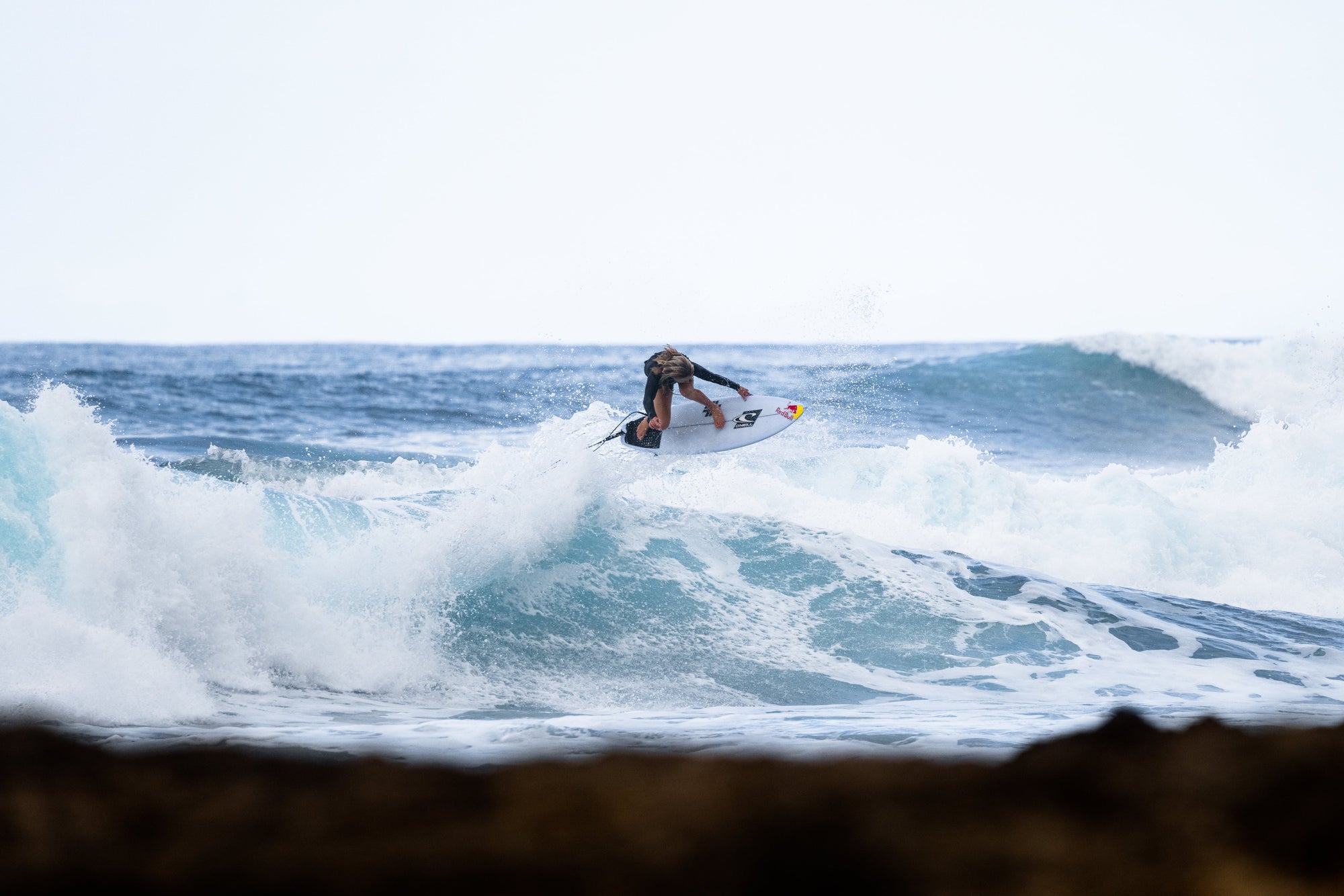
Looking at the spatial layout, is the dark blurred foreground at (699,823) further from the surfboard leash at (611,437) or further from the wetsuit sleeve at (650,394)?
the surfboard leash at (611,437)

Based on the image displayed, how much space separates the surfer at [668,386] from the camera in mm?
10695

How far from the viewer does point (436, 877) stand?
3.15 feet

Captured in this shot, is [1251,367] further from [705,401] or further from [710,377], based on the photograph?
[710,377]

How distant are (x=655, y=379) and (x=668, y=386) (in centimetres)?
20

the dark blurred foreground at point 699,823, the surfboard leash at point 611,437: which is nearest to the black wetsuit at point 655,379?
the surfboard leash at point 611,437

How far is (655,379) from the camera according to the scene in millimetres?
10852

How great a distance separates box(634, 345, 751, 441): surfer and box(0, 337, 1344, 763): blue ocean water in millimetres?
592

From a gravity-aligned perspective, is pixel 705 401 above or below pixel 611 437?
above

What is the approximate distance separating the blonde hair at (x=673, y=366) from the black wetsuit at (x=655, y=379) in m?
0.03

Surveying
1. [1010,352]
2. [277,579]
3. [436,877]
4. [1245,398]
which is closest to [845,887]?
[436,877]

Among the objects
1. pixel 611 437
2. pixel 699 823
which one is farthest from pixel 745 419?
pixel 699 823

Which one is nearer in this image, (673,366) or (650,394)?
(673,366)

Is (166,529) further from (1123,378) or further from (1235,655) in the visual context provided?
(1123,378)

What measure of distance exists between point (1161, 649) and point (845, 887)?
32.3 ft
